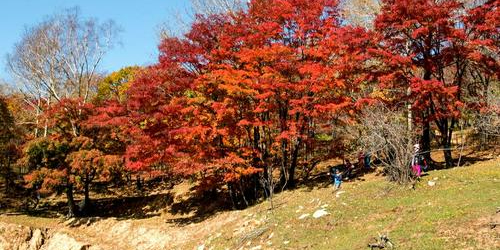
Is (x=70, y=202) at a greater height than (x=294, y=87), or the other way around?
(x=294, y=87)

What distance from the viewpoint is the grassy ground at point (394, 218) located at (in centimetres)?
1011

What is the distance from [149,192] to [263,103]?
14.0 meters

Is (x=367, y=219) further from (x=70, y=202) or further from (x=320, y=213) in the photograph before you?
(x=70, y=202)

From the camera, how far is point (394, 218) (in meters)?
12.1

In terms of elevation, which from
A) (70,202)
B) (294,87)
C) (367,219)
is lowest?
(70,202)

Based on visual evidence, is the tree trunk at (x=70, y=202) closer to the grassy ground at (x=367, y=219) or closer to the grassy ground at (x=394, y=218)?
the grassy ground at (x=367, y=219)

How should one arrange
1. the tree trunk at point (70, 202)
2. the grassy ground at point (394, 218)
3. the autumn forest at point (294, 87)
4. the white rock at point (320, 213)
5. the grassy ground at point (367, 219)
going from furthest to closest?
the tree trunk at point (70, 202) → the autumn forest at point (294, 87) → the white rock at point (320, 213) → the grassy ground at point (367, 219) → the grassy ground at point (394, 218)

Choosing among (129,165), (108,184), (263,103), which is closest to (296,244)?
(263,103)

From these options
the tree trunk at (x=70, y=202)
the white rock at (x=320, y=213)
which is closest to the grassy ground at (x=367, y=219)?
the white rock at (x=320, y=213)

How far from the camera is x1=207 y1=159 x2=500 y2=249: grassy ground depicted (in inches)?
398

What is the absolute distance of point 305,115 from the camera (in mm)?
18641

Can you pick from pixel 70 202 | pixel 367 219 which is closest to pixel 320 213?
pixel 367 219

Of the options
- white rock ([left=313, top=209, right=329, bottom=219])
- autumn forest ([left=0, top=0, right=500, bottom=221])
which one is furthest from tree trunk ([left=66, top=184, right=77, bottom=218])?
white rock ([left=313, top=209, right=329, bottom=219])

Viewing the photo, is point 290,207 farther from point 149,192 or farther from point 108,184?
point 108,184
